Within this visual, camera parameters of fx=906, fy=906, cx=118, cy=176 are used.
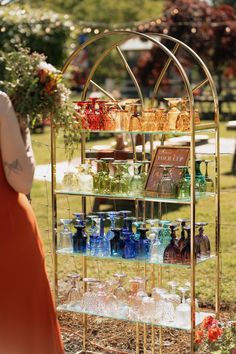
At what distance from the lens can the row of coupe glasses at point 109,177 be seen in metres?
5.62

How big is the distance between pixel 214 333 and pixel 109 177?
123cm

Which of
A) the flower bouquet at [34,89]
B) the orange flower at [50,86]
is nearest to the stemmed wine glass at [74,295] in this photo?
the flower bouquet at [34,89]

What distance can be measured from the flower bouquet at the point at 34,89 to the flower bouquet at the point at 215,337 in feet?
4.85

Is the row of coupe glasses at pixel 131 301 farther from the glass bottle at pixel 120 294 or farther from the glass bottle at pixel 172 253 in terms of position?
the glass bottle at pixel 172 253

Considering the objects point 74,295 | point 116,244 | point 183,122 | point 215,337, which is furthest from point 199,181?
point 74,295

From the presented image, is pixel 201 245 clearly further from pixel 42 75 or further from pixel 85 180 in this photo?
pixel 42 75

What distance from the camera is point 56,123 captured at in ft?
15.0

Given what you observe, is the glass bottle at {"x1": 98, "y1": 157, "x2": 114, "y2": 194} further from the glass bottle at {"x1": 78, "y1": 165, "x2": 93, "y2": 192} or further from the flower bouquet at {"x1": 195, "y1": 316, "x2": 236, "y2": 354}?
the flower bouquet at {"x1": 195, "y1": 316, "x2": 236, "y2": 354}

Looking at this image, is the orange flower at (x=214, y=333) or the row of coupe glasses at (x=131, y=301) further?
the row of coupe glasses at (x=131, y=301)

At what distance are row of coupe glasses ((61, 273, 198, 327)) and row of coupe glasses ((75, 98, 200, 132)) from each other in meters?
0.94

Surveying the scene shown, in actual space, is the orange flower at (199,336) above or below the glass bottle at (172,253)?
below

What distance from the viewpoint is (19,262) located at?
430 centimetres

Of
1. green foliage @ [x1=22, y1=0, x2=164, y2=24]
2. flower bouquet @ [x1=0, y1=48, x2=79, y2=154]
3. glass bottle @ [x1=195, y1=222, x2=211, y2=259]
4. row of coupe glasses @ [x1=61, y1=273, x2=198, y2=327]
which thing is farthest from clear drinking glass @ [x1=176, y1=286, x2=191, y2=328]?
green foliage @ [x1=22, y1=0, x2=164, y2=24]

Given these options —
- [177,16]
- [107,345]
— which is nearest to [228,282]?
[107,345]
